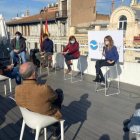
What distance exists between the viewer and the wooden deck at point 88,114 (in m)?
4.15

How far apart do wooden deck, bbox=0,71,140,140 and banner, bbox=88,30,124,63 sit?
1.28 meters

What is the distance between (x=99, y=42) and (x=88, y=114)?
3.74 metres

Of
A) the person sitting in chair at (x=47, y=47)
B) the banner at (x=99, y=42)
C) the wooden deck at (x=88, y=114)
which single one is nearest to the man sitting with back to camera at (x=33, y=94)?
the wooden deck at (x=88, y=114)

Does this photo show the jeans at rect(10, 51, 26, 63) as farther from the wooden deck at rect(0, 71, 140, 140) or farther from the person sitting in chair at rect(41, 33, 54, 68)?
the wooden deck at rect(0, 71, 140, 140)

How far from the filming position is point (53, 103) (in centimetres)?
331

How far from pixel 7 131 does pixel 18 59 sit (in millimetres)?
6021

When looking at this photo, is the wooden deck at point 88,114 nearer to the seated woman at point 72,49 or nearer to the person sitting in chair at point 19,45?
the seated woman at point 72,49

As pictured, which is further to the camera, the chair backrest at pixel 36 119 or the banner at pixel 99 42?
the banner at pixel 99 42

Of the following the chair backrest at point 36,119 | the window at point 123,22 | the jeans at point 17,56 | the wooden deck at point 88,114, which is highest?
the window at point 123,22

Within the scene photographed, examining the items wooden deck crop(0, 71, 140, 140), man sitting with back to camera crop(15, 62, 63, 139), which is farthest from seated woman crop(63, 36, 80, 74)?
man sitting with back to camera crop(15, 62, 63, 139)

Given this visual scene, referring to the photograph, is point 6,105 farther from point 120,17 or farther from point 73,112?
point 120,17

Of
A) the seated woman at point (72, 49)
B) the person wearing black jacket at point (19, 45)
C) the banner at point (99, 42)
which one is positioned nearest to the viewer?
the banner at point (99, 42)

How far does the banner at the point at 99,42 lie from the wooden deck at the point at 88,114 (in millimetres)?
1281

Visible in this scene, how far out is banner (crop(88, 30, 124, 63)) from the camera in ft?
24.1
